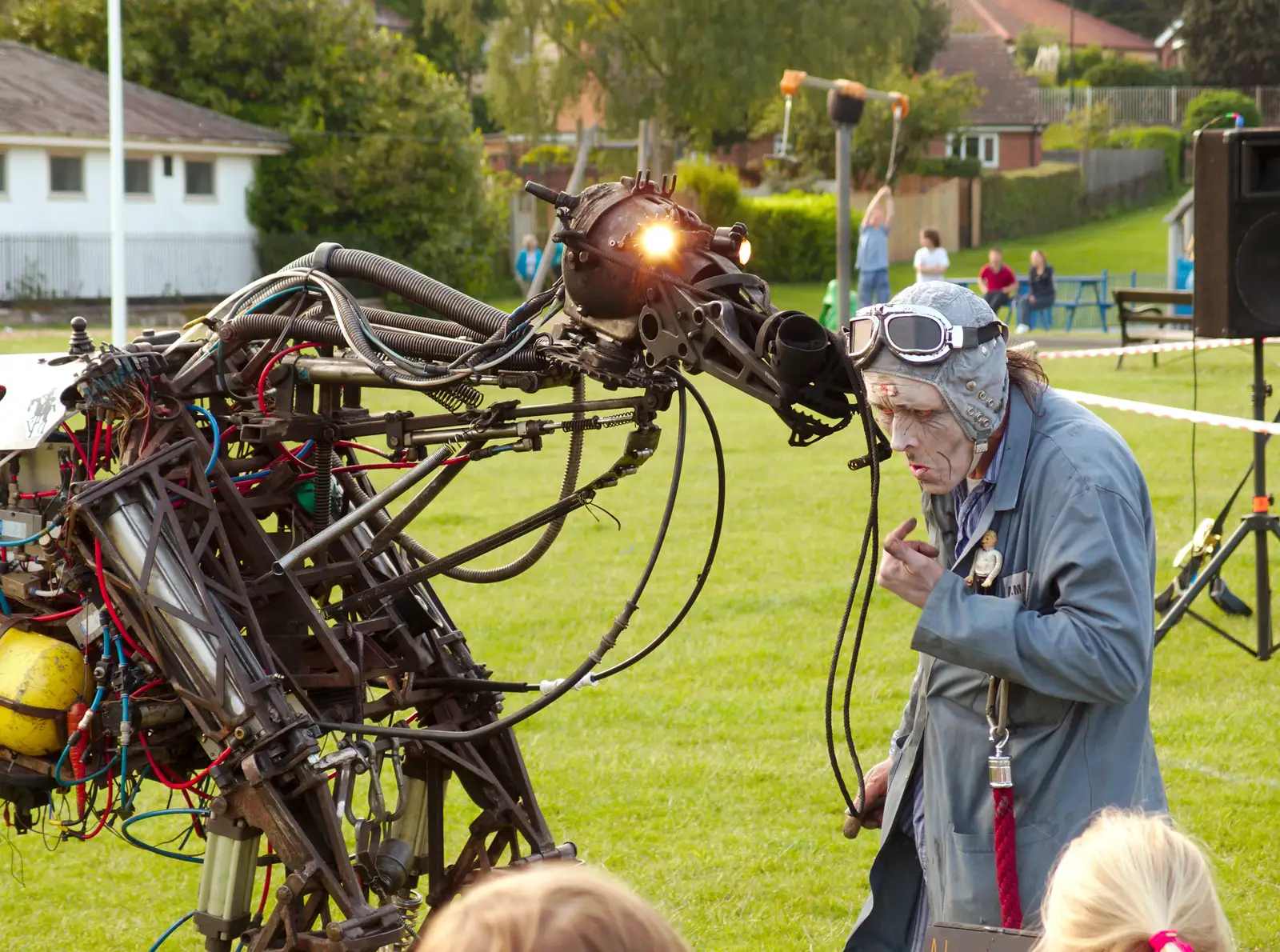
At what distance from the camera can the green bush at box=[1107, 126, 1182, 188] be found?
65.9 meters

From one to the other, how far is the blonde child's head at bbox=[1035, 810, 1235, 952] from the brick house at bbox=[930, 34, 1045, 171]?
66.5 m

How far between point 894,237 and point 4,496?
168ft

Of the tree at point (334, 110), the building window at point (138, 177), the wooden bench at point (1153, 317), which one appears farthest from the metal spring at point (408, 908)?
the building window at point (138, 177)

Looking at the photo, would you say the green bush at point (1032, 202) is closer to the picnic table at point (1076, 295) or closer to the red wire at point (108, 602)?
the picnic table at point (1076, 295)

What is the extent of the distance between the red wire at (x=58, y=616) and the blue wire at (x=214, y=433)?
1.93 ft

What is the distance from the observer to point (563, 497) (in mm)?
4070

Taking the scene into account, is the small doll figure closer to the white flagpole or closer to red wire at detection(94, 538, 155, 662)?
red wire at detection(94, 538, 155, 662)

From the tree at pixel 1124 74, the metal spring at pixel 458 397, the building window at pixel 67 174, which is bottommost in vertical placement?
the metal spring at pixel 458 397

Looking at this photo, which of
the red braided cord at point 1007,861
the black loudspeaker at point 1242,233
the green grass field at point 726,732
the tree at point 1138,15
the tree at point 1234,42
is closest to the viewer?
the red braided cord at point 1007,861

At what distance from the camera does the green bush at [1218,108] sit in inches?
2355

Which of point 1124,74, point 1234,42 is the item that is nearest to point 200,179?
point 1234,42

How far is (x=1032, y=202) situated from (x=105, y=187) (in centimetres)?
3529

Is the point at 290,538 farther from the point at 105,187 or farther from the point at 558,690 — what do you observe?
the point at 105,187

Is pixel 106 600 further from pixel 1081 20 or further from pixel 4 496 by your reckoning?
pixel 1081 20
